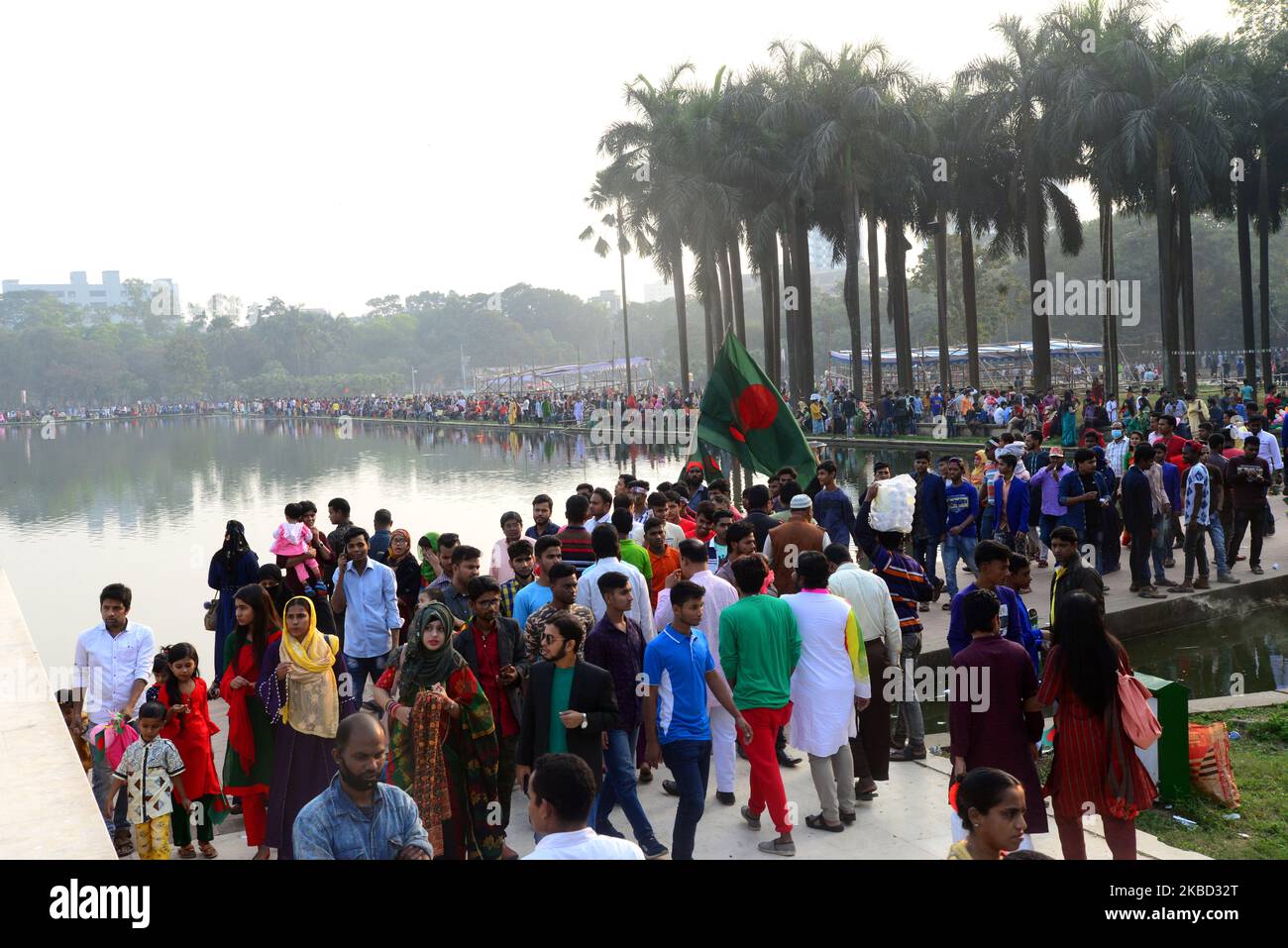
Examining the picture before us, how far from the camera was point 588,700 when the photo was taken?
199 inches

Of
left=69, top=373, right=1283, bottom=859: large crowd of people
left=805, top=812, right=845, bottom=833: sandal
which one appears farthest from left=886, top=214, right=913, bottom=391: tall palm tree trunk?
left=805, top=812, right=845, bottom=833: sandal

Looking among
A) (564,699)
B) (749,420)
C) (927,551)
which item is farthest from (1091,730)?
(749,420)

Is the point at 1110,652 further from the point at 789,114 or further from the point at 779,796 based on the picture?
the point at 789,114

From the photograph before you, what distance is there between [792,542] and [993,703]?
3121 millimetres

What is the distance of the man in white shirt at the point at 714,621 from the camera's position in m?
6.20

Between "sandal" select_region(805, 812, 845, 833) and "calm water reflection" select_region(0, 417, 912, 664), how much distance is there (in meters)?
8.17

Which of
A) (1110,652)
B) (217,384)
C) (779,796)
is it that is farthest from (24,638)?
(217,384)

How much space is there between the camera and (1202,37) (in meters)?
32.2

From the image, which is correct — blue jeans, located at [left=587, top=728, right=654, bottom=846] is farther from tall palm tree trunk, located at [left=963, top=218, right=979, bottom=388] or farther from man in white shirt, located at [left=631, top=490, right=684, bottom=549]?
tall palm tree trunk, located at [left=963, top=218, right=979, bottom=388]

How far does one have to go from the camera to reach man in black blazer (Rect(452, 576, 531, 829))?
550 centimetres

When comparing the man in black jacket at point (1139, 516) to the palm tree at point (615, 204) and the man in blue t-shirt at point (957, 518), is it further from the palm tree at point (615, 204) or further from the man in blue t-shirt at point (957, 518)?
the palm tree at point (615, 204)

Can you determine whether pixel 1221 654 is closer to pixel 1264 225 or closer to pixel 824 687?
pixel 824 687
